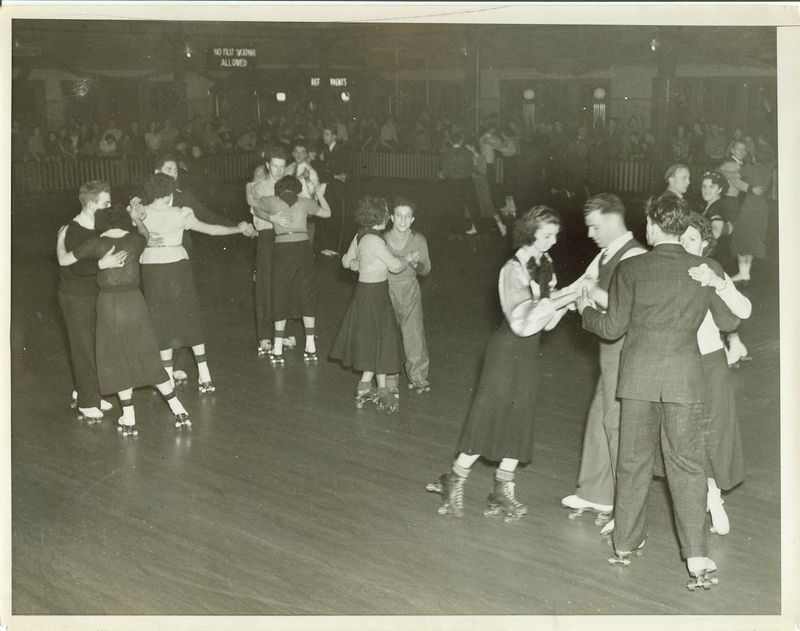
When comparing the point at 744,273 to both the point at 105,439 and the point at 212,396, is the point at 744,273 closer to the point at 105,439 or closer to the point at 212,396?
the point at 212,396

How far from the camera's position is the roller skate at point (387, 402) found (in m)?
6.84

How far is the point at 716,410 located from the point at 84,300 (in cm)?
417

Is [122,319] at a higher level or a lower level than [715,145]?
lower

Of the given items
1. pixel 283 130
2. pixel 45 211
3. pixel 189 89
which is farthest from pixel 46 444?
pixel 189 89

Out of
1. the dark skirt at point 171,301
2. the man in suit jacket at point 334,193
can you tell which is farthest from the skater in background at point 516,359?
the man in suit jacket at point 334,193

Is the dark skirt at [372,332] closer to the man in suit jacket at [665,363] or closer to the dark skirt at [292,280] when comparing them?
the dark skirt at [292,280]

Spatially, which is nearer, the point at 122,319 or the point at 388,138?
the point at 122,319

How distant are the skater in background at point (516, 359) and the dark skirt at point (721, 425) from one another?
0.83m

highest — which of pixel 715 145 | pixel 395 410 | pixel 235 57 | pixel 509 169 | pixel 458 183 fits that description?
pixel 235 57

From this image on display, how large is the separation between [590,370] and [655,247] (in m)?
3.63

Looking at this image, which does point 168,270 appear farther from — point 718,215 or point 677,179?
point 718,215

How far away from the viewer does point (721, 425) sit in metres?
4.84

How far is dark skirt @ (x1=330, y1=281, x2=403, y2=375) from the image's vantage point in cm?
671

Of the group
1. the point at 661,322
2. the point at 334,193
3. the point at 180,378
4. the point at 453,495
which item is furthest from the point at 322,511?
the point at 334,193
